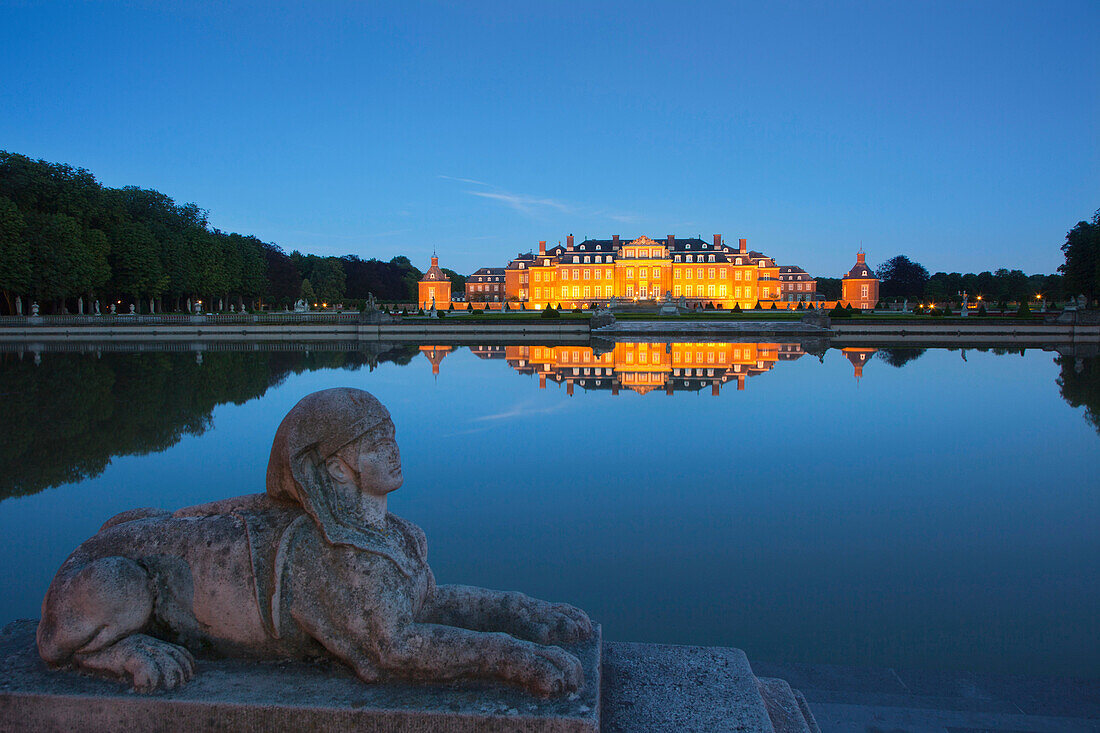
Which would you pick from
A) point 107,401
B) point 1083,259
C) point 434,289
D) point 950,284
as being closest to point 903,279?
point 950,284

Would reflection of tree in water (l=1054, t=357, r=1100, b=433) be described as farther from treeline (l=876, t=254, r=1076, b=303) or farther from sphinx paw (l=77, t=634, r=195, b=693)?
treeline (l=876, t=254, r=1076, b=303)

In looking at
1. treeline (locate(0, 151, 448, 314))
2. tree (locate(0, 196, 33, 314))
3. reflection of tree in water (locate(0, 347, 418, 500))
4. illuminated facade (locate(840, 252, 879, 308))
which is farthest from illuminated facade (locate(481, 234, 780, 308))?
reflection of tree in water (locate(0, 347, 418, 500))

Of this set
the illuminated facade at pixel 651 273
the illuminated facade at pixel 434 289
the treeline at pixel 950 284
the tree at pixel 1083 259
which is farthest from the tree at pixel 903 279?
the illuminated facade at pixel 434 289

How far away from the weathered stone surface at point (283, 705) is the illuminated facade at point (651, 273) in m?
69.2

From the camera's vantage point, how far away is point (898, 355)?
22922 millimetres

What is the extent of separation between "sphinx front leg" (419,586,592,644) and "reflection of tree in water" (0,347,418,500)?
588cm

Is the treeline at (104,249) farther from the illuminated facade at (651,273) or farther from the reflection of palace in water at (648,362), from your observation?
the illuminated facade at (651,273)

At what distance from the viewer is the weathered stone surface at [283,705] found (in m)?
1.97

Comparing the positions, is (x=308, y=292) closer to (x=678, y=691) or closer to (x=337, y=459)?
(x=337, y=459)

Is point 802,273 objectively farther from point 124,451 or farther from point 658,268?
point 124,451

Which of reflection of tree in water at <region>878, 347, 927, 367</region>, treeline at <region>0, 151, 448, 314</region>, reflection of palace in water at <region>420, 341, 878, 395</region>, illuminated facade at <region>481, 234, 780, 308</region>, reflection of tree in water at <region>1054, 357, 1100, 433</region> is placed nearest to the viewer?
reflection of tree in water at <region>1054, 357, 1100, 433</region>

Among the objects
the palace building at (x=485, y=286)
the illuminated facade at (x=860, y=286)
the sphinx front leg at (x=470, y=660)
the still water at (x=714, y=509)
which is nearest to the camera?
the sphinx front leg at (x=470, y=660)

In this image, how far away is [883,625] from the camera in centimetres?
399

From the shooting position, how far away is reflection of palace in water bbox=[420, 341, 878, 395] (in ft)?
47.9
